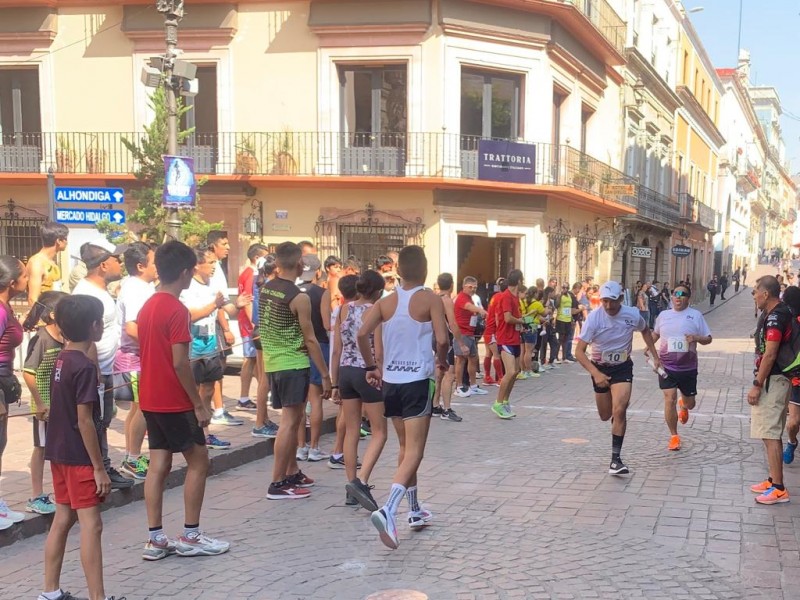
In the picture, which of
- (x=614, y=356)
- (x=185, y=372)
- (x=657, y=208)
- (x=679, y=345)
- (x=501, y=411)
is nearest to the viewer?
(x=185, y=372)

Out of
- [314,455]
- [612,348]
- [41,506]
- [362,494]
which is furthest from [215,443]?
[612,348]

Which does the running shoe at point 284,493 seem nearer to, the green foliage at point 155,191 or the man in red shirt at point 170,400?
the man in red shirt at point 170,400

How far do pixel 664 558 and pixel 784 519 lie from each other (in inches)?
57.9

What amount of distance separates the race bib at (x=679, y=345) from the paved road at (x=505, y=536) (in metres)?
1.08

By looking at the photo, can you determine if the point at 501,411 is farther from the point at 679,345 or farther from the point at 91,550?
the point at 91,550

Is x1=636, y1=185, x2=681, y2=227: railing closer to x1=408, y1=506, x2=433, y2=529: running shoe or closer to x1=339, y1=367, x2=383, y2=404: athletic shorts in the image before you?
x1=339, y1=367, x2=383, y2=404: athletic shorts

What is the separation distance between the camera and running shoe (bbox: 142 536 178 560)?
491cm

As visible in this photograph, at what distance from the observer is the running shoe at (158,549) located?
4.91 meters

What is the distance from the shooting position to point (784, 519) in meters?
5.80

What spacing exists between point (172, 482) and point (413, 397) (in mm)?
2582

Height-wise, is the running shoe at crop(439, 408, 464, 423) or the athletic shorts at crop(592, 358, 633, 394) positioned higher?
the athletic shorts at crop(592, 358, 633, 394)

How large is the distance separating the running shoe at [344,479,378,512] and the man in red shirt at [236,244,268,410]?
3405 mm

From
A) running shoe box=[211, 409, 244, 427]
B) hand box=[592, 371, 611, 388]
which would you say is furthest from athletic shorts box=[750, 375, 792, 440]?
running shoe box=[211, 409, 244, 427]

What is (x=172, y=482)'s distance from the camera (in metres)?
6.65
